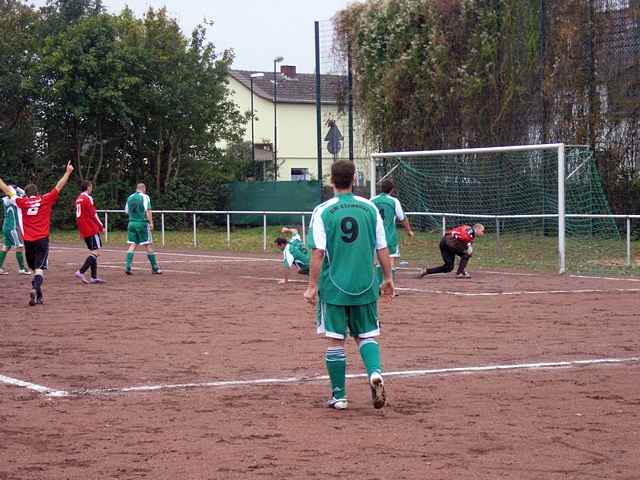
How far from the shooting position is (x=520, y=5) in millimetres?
30578

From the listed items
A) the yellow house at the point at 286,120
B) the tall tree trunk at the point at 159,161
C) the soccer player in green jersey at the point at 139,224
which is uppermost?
the yellow house at the point at 286,120

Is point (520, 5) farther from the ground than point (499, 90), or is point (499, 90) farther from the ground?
point (520, 5)

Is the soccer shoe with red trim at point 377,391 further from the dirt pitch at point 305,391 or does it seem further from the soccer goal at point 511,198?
the soccer goal at point 511,198

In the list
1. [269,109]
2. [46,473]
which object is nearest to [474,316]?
[46,473]

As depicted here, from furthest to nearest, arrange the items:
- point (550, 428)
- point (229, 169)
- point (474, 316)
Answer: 1. point (229, 169)
2. point (474, 316)
3. point (550, 428)

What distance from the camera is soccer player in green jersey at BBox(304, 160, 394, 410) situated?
8.34 metres

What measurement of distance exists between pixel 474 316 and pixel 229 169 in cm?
2991

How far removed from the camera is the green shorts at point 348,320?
330 inches

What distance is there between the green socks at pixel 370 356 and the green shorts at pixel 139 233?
44.7ft

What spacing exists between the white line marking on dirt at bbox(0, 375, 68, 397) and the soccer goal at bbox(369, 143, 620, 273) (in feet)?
45.5

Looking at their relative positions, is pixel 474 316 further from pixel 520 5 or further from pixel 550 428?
pixel 520 5

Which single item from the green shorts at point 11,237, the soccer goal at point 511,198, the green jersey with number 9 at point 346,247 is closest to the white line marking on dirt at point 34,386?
the green jersey with number 9 at point 346,247

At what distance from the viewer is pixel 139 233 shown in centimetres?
2153

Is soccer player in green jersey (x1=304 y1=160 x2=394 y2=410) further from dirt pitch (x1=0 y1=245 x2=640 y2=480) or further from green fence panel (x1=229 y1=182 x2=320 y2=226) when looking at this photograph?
green fence panel (x1=229 y1=182 x2=320 y2=226)
